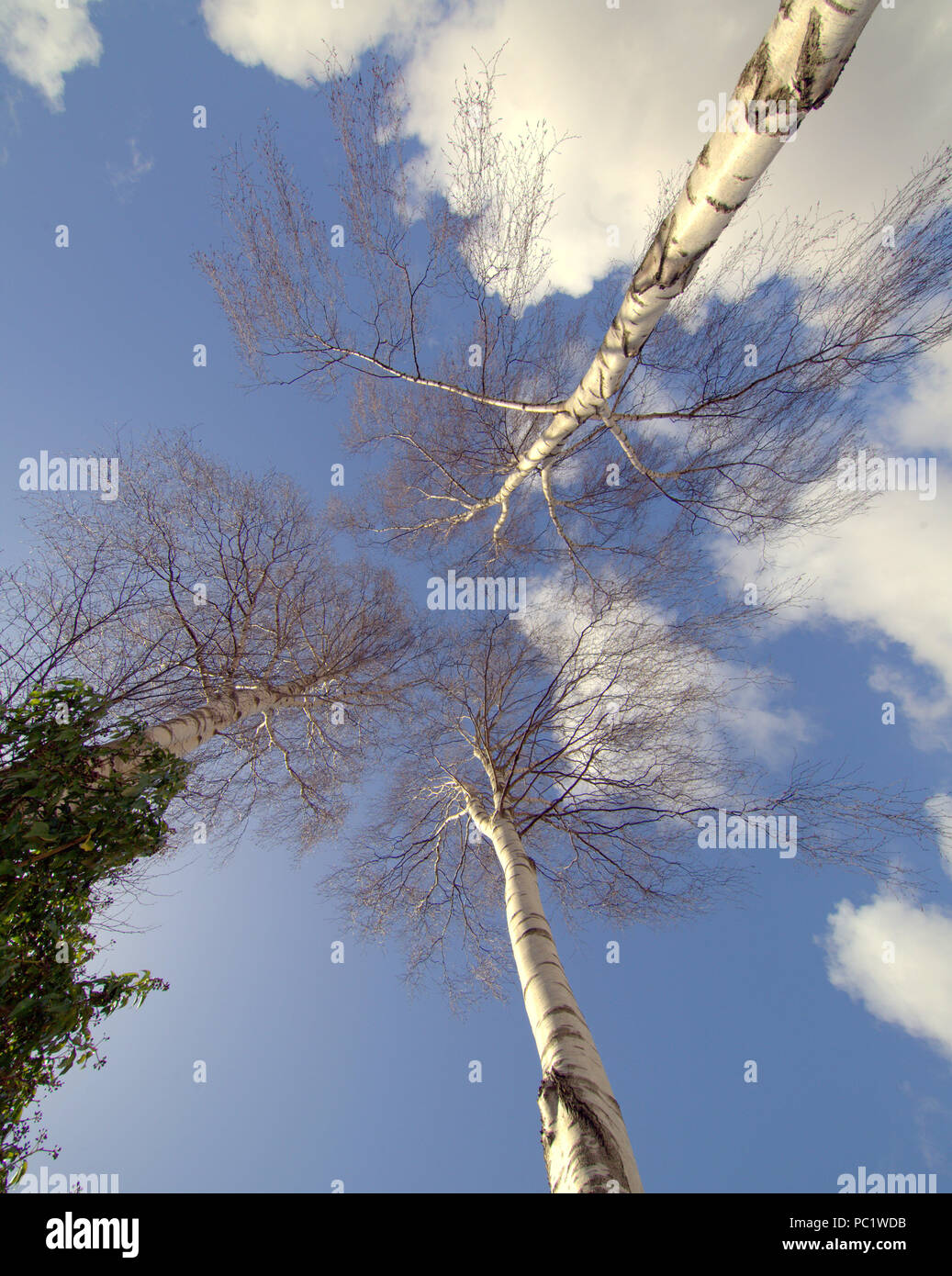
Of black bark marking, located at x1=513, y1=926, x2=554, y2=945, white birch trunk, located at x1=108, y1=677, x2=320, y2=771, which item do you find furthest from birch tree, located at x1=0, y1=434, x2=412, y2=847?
black bark marking, located at x1=513, y1=926, x2=554, y2=945

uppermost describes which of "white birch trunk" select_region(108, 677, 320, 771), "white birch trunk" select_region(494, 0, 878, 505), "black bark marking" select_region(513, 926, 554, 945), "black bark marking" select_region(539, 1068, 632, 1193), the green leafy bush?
"white birch trunk" select_region(494, 0, 878, 505)

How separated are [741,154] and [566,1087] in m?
4.59

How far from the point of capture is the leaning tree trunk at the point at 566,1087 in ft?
6.63

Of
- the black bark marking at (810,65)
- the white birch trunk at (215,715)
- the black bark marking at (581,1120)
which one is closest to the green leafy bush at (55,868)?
the white birch trunk at (215,715)

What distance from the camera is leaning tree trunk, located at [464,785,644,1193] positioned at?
2.02 metres

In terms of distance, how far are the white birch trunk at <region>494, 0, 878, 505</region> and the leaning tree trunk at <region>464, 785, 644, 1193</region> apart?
4.33 metres

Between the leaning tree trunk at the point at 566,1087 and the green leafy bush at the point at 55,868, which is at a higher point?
the green leafy bush at the point at 55,868

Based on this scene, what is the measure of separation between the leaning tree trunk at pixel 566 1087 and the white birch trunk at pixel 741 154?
4333 mm

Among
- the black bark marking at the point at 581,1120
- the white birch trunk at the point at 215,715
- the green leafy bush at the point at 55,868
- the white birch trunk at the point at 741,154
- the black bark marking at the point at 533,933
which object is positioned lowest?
the black bark marking at the point at 581,1120

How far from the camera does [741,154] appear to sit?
2.28 meters

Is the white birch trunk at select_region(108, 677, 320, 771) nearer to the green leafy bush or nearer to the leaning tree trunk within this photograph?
the green leafy bush

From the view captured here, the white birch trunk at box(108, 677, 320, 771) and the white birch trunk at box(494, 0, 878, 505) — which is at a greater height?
the white birch trunk at box(494, 0, 878, 505)

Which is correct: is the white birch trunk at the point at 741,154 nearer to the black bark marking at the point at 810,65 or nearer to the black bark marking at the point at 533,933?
the black bark marking at the point at 810,65
